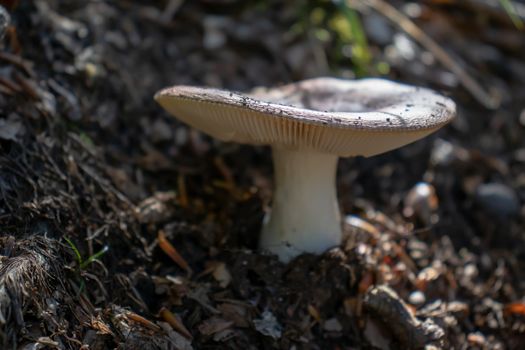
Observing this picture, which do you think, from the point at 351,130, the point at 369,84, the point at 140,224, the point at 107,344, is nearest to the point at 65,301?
the point at 107,344

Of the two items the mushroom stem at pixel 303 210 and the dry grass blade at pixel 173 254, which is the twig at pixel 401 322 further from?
the dry grass blade at pixel 173 254

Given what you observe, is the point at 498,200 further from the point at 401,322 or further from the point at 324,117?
the point at 324,117

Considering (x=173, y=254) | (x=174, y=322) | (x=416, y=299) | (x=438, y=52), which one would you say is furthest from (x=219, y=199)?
(x=438, y=52)

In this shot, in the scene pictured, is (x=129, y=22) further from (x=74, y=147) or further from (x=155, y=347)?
(x=155, y=347)

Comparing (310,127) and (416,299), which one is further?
(416,299)

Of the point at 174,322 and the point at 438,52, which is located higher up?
the point at 438,52

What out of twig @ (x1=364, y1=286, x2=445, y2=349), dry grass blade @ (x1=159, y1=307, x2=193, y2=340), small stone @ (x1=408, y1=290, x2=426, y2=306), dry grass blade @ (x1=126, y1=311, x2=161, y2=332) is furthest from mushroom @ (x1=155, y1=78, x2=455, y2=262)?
dry grass blade @ (x1=126, y1=311, x2=161, y2=332)

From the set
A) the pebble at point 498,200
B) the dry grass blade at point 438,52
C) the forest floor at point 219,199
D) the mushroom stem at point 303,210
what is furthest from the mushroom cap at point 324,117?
the dry grass blade at point 438,52
